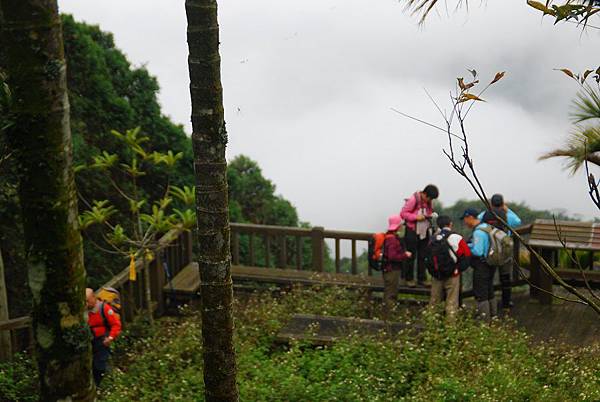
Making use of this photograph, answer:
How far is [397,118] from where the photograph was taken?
518ft

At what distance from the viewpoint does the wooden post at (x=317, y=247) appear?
11812 mm

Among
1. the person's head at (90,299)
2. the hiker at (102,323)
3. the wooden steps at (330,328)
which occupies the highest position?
the person's head at (90,299)

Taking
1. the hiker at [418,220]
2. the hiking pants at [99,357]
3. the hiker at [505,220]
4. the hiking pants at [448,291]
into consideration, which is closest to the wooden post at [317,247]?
the hiker at [418,220]

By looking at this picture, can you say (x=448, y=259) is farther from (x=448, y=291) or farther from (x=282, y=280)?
(x=282, y=280)

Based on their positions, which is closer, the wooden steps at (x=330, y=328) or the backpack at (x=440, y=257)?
the wooden steps at (x=330, y=328)

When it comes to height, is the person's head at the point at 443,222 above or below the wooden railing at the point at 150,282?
Result: above

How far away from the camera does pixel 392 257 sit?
33.7 ft

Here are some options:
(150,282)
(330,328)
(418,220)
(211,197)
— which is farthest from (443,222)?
(211,197)

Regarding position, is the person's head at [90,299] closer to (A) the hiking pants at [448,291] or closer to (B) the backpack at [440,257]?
(B) the backpack at [440,257]

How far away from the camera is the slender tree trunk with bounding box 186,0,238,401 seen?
5.10 meters

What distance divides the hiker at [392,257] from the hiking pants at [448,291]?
0.54 metres

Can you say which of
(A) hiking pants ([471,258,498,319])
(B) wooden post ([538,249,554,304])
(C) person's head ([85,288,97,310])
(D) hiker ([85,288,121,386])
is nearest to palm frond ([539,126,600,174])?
(B) wooden post ([538,249,554,304])

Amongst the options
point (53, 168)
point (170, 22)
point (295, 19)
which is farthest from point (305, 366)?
point (170, 22)

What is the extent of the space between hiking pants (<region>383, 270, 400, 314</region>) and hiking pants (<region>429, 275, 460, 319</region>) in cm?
61
